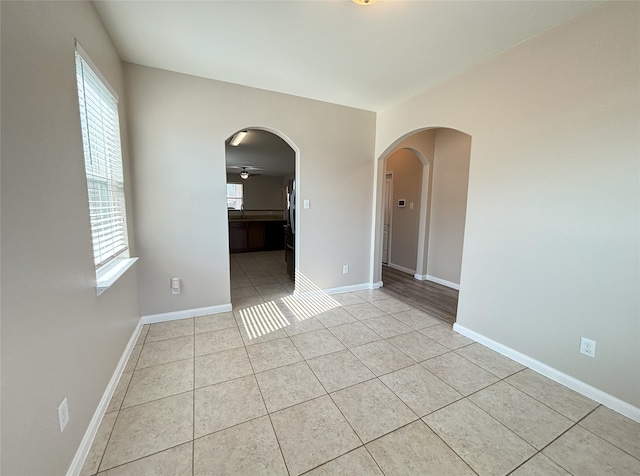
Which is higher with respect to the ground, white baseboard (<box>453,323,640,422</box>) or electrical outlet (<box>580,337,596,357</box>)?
electrical outlet (<box>580,337,596,357</box>)

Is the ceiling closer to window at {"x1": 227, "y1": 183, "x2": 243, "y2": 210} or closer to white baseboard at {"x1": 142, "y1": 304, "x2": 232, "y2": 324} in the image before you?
window at {"x1": 227, "y1": 183, "x2": 243, "y2": 210}

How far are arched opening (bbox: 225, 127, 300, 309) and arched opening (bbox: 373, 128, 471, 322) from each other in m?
1.45

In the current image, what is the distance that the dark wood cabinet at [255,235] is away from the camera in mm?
6930

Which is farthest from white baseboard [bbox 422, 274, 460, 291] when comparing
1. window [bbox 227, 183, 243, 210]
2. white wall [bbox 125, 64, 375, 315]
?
window [bbox 227, 183, 243, 210]

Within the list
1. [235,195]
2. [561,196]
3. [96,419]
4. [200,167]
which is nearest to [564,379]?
[561,196]

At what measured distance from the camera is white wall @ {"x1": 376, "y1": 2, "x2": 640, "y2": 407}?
170 centimetres

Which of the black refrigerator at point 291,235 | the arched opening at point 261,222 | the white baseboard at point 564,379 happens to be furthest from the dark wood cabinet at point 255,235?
the white baseboard at point 564,379

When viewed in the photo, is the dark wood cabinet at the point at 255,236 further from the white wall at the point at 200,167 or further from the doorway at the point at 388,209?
the white wall at the point at 200,167

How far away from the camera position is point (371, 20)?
191 centimetres

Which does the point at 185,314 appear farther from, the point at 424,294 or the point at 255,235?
the point at 255,235

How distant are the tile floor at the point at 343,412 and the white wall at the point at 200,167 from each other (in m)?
0.65

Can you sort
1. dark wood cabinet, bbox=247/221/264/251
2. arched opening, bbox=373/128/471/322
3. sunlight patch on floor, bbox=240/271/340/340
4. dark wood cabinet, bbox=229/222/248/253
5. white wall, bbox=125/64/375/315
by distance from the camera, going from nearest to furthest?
white wall, bbox=125/64/375/315 → sunlight patch on floor, bbox=240/271/340/340 → arched opening, bbox=373/128/471/322 → dark wood cabinet, bbox=229/222/248/253 → dark wood cabinet, bbox=247/221/264/251

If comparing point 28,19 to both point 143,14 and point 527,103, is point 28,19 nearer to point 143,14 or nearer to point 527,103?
point 143,14

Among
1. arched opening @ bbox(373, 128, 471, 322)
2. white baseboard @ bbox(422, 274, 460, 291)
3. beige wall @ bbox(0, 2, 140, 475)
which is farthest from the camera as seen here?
white baseboard @ bbox(422, 274, 460, 291)
